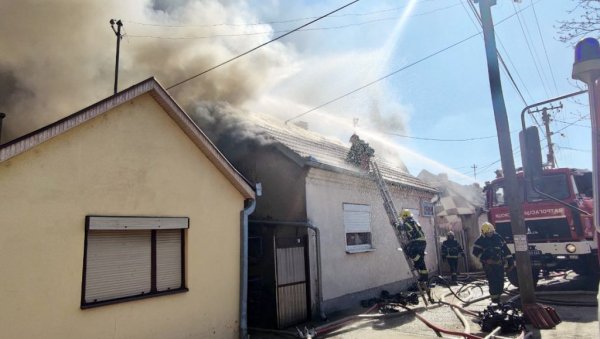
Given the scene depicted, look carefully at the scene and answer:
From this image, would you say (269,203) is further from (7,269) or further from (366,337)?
(7,269)

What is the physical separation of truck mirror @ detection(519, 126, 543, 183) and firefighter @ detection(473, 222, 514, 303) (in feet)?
17.3

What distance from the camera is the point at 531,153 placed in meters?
3.38

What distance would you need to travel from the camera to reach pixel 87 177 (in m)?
5.02

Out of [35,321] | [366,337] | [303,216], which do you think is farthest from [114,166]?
[366,337]

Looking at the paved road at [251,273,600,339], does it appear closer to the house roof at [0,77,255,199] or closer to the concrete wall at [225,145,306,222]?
the concrete wall at [225,145,306,222]

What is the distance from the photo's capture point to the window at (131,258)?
5.03 meters

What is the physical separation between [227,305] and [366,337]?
2.30 metres

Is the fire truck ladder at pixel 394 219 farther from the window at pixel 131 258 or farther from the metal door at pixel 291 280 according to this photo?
the window at pixel 131 258

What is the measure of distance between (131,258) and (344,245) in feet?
16.8

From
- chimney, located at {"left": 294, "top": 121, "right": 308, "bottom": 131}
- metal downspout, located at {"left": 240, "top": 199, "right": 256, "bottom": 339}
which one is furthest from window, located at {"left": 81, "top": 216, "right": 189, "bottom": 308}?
chimney, located at {"left": 294, "top": 121, "right": 308, "bottom": 131}

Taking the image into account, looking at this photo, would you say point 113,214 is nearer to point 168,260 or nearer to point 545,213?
point 168,260

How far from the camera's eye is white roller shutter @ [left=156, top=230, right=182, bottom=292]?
577 cm

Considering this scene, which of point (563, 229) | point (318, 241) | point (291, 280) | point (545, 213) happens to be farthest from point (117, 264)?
point (563, 229)

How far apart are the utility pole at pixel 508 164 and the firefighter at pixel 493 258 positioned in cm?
93
